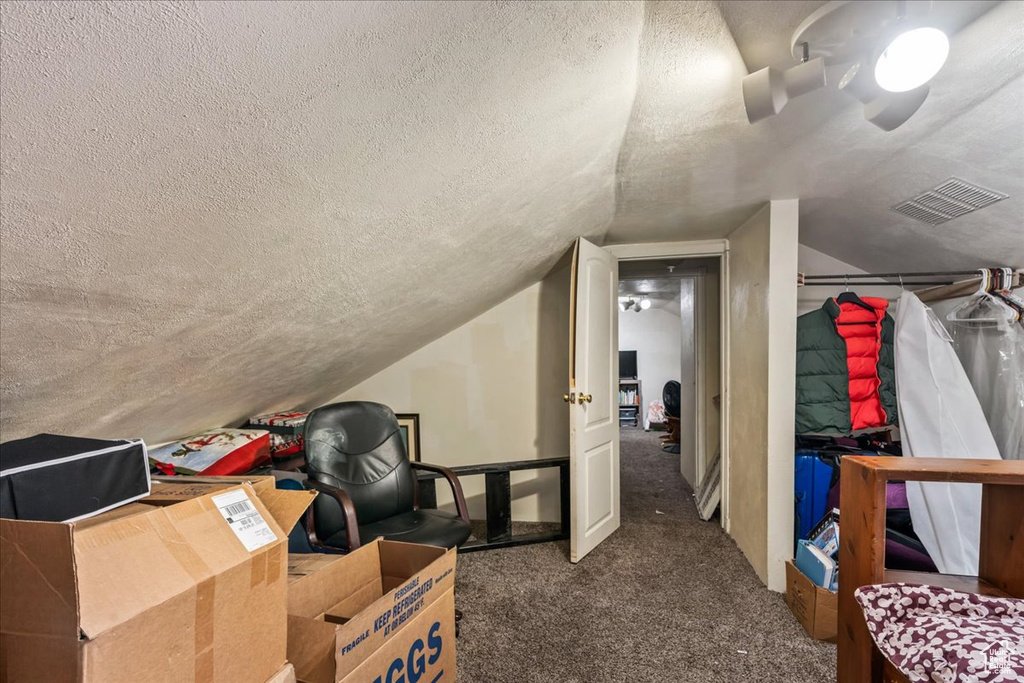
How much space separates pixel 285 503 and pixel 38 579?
41cm

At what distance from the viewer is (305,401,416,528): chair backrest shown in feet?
6.66

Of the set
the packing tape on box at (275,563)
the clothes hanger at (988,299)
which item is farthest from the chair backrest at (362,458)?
the clothes hanger at (988,299)

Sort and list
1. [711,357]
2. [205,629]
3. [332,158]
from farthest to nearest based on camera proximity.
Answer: [711,357]
[332,158]
[205,629]

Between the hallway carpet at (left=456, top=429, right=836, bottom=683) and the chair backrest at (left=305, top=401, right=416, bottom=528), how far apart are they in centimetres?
64

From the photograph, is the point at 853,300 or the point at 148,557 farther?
the point at 853,300

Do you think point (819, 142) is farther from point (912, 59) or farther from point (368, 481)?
point (368, 481)

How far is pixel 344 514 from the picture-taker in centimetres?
169

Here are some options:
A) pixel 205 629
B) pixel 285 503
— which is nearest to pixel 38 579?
pixel 205 629

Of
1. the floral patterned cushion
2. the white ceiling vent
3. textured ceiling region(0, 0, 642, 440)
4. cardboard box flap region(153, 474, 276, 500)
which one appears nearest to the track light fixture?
textured ceiling region(0, 0, 642, 440)

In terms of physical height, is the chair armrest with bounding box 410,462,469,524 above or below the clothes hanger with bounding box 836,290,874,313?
below

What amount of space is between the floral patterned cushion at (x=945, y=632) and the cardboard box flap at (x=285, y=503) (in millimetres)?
1243

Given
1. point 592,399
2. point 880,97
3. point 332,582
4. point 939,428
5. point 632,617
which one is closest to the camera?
point 880,97

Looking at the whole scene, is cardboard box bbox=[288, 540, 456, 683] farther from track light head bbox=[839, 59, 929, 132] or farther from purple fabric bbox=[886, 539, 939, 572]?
purple fabric bbox=[886, 539, 939, 572]

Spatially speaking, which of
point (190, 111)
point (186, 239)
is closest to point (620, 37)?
point (190, 111)
